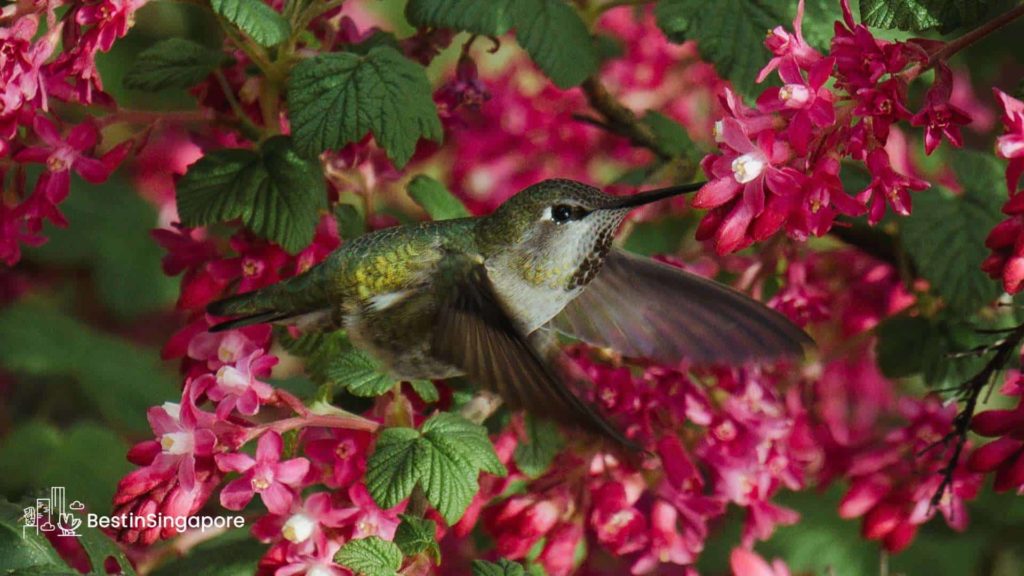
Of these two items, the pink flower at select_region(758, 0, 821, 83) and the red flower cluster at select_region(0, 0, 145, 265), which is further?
the red flower cluster at select_region(0, 0, 145, 265)

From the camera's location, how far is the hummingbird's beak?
1.37 m

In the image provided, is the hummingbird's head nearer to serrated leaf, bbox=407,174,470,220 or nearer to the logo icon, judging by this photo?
serrated leaf, bbox=407,174,470,220

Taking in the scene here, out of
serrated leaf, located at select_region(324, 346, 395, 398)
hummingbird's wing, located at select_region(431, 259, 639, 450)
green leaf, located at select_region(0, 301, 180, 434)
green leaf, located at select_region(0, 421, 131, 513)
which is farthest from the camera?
green leaf, located at select_region(0, 301, 180, 434)

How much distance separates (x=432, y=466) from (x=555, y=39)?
62cm

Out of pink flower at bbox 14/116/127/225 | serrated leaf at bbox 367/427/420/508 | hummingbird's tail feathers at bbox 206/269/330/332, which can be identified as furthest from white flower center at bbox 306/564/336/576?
pink flower at bbox 14/116/127/225

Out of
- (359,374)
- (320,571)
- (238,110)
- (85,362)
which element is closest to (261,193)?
(238,110)

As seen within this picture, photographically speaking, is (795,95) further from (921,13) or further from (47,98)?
(47,98)

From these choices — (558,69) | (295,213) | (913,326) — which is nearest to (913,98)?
(913,326)

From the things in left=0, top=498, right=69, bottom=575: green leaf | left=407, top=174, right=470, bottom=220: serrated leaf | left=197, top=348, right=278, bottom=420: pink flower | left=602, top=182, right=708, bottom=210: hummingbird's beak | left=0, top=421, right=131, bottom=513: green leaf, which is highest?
left=602, top=182, right=708, bottom=210: hummingbird's beak

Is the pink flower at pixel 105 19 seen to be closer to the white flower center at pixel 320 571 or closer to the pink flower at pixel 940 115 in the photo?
the white flower center at pixel 320 571

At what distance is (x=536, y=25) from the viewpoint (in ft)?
5.37

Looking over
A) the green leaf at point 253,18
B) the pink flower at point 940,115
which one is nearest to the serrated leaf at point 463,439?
the green leaf at point 253,18

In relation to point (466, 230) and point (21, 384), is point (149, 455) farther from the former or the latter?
point (21, 384)

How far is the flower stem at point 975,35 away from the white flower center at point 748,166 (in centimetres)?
19
